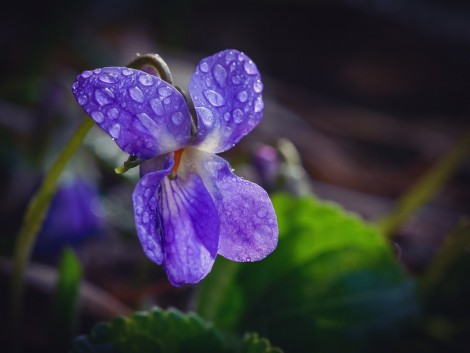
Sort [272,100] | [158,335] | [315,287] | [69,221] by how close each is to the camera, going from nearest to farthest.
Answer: [158,335] < [315,287] < [69,221] < [272,100]

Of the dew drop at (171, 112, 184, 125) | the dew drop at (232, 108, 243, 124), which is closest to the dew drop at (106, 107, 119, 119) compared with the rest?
the dew drop at (171, 112, 184, 125)

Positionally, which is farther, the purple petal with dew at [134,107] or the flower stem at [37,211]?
the flower stem at [37,211]

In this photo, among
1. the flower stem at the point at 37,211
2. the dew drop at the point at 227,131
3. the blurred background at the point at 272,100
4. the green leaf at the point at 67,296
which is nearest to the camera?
the dew drop at the point at 227,131

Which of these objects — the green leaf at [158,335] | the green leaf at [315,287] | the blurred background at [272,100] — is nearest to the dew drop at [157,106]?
the green leaf at [158,335]

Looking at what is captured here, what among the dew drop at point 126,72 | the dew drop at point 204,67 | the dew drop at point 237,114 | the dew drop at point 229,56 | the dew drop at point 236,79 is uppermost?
the dew drop at point 229,56

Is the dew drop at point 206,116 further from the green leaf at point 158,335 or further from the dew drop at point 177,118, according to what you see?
the green leaf at point 158,335

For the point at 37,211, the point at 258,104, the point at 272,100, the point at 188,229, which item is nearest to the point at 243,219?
the point at 188,229

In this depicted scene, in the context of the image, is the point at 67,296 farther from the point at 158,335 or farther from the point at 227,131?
the point at 227,131

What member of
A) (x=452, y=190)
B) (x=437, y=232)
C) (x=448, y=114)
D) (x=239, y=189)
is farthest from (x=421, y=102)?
(x=239, y=189)
